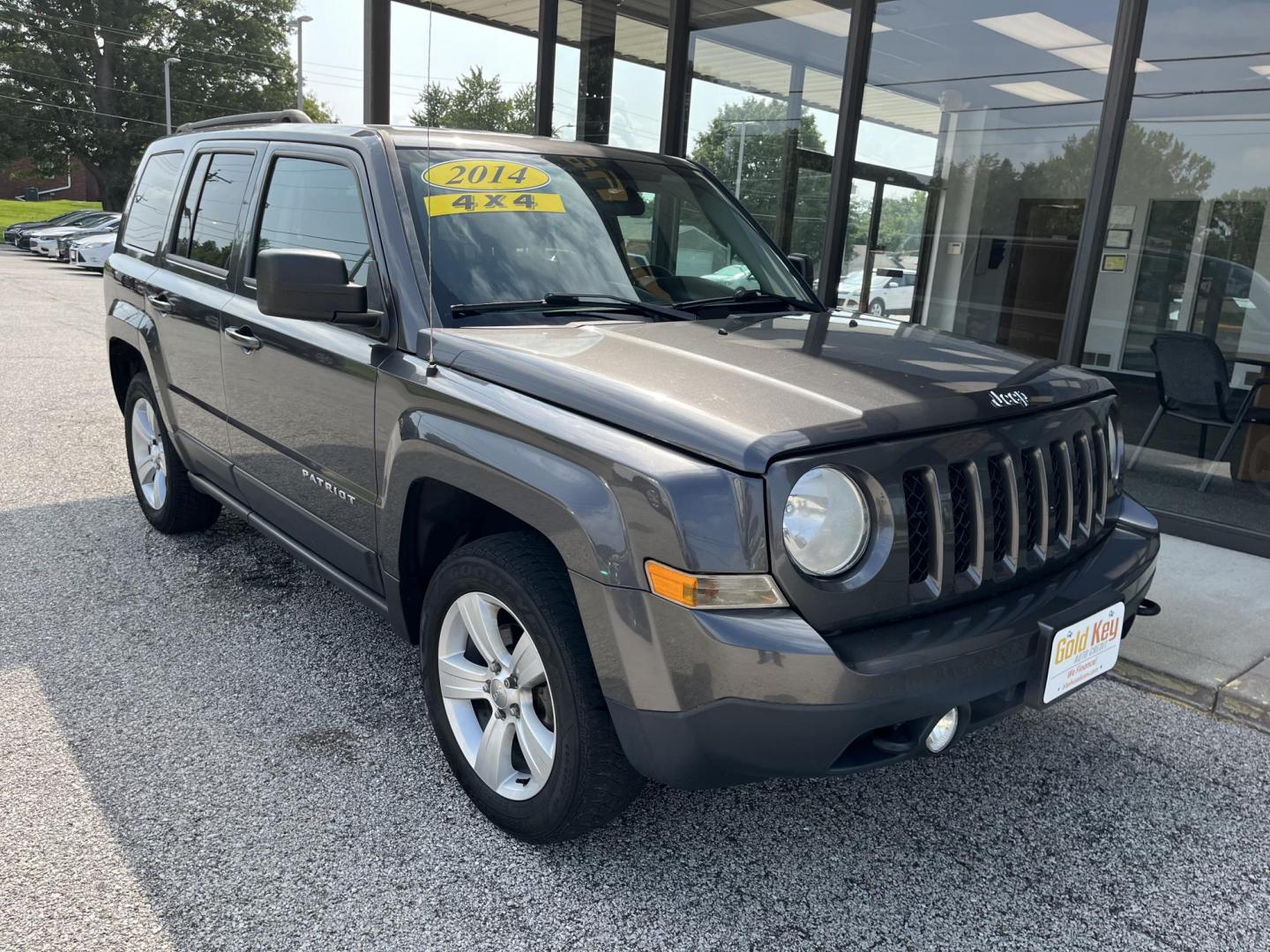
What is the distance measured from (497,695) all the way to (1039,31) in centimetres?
644

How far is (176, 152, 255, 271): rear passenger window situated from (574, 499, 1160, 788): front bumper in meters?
2.58

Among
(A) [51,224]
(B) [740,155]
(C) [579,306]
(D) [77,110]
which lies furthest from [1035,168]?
(D) [77,110]

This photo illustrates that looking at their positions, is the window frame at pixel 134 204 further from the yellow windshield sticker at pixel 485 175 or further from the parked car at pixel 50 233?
the parked car at pixel 50 233

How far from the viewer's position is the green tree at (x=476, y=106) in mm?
3227

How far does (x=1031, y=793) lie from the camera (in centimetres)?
296

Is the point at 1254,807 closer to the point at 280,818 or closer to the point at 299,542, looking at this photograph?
the point at 280,818

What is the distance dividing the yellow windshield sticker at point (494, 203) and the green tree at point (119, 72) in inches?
1846

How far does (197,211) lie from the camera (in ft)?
13.9

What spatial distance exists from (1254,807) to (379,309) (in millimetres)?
2994

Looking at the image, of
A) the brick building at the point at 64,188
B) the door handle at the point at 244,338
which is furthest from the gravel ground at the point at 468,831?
the brick building at the point at 64,188

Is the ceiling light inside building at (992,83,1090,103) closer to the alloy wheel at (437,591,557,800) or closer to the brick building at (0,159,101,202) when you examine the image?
the alloy wheel at (437,591,557,800)

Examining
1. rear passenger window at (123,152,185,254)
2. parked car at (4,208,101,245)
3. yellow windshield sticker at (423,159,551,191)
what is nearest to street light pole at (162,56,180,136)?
→ parked car at (4,208,101,245)

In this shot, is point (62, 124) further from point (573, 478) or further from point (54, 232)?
point (573, 478)

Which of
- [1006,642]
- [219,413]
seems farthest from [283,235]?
[1006,642]
